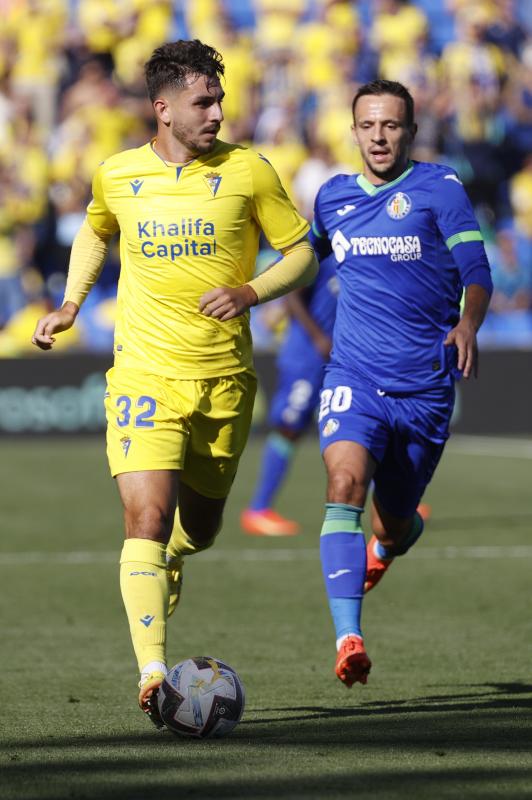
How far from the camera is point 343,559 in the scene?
5828 millimetres

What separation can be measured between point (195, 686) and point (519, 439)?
14746mm

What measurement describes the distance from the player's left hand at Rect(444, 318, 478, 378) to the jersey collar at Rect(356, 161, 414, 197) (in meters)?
0.94

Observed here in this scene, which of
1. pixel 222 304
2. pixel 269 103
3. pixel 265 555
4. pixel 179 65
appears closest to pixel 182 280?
pixel 222 304

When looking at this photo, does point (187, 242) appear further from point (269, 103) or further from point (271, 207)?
point (269, 103)

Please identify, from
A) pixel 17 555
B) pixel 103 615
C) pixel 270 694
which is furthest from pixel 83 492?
pixel 270 694

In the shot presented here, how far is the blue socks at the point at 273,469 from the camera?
1158cm

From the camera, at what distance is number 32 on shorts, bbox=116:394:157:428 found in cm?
538

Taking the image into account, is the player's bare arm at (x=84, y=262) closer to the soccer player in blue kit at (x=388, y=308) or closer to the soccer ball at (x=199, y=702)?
the soccer player in blue kit at (x=388, y=308)

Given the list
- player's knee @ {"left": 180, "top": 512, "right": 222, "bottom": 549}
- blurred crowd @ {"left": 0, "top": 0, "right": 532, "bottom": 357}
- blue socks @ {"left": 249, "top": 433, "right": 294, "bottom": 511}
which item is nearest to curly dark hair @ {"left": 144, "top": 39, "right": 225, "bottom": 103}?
player's knee @ {"left": 180, "top": 512, "right": 222, "bottom": 549}

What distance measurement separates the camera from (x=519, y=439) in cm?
1934

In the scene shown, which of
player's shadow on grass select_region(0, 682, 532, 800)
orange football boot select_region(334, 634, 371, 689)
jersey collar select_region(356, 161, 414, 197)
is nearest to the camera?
player's shadow on grass select_region(0, 682, 532, 800)

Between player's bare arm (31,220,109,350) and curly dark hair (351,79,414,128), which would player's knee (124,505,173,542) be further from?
curly dark hair (351,79,414,128)

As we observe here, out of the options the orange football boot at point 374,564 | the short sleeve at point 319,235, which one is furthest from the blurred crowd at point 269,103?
the short sleeve at point 319,235

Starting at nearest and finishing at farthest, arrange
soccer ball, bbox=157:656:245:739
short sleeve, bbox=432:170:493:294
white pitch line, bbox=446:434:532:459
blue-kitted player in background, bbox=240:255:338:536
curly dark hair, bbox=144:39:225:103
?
soccer ball, bbox=157:656:245:739, curly dark hair, bbox=144:39:225:103, short sleeve, bbox=432:170:493:294, blue-kitted player in background, bbox=240:255:338:536, white pitch line, bbox=446:434:532:459
